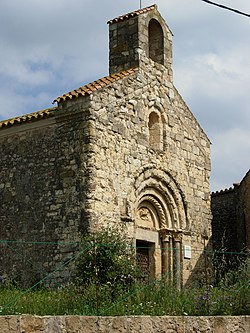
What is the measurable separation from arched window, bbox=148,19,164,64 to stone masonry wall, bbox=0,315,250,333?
10.3m

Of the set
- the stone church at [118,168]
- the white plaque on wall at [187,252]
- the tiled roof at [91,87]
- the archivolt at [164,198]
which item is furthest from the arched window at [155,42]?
Result: the white plaque on wall at [187,252]

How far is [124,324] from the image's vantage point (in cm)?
825

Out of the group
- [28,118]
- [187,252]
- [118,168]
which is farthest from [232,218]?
[28,118]

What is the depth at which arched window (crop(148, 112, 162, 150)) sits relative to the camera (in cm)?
1681

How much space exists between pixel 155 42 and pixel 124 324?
11.4m

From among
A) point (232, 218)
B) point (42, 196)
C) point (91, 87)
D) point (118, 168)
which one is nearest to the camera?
point (42, 196)

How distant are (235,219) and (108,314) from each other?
14310mm

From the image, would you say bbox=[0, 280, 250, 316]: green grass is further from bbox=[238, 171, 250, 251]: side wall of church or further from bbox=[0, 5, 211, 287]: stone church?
bbox=[238, 171, 250, 251]: side wall of church

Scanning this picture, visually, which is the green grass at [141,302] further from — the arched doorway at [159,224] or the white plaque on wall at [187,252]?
the white plaque on wall at [187,252]

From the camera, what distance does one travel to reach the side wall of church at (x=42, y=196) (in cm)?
1392

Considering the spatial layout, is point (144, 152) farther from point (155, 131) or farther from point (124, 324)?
point (124, 324)

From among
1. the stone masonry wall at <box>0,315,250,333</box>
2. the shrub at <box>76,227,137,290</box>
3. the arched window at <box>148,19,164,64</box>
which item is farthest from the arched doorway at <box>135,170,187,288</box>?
the stone masonry wall at <box>0,315,250,333</box>

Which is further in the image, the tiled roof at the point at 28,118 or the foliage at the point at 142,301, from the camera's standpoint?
the tiled roof at the point at 28,118

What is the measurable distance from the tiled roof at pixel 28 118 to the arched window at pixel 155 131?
310cm
